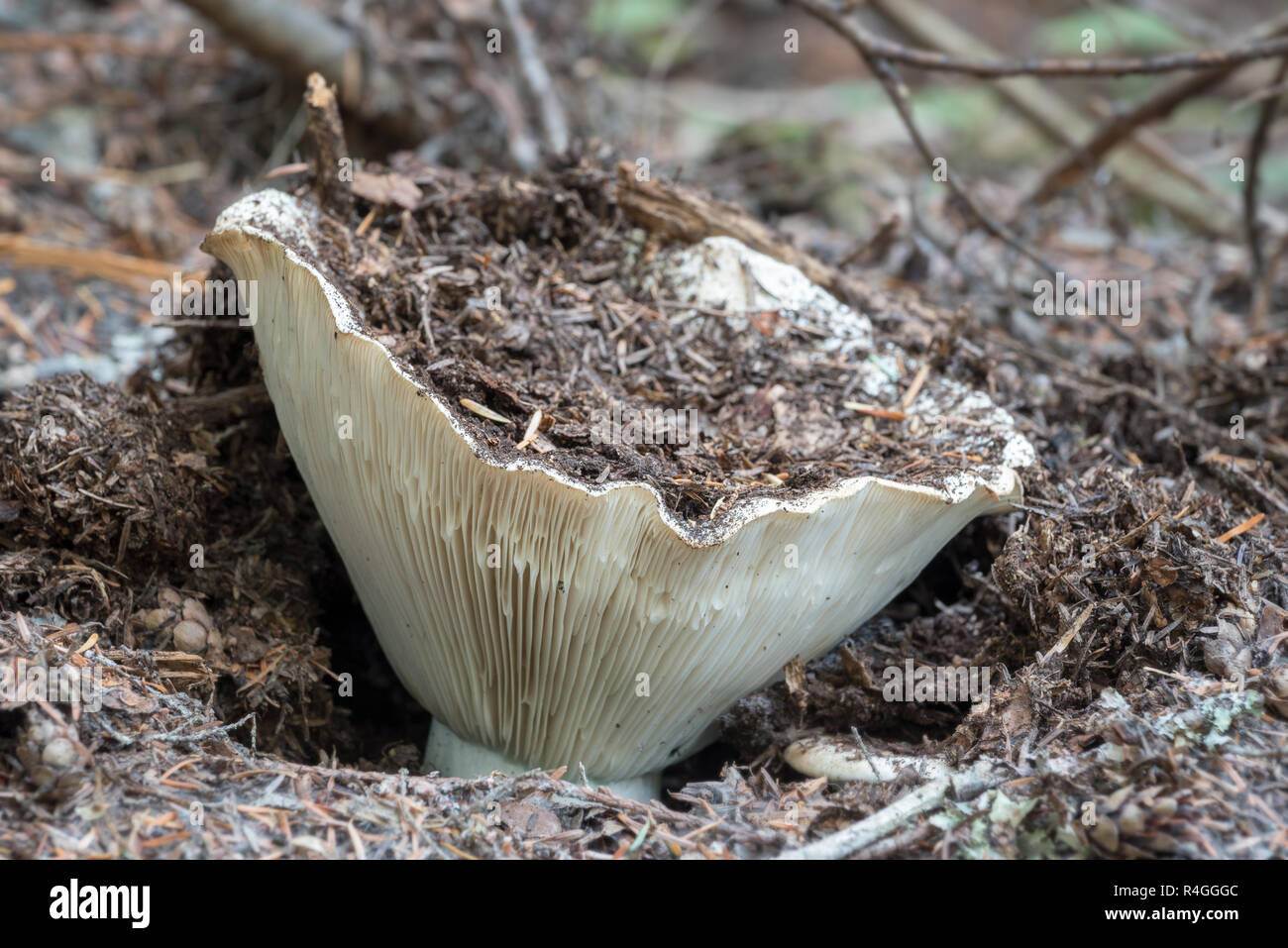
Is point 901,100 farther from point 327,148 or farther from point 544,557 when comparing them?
point 544,557

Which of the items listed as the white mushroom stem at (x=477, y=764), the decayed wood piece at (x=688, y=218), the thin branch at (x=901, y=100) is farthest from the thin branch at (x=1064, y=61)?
the white mushroom stem at (x=477, y=764)

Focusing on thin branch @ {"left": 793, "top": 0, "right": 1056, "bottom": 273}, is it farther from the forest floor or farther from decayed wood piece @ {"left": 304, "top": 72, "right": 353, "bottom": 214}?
decayed wood piece @ {"left": 304, "top": 72, "right": 353, "bottom": 214}

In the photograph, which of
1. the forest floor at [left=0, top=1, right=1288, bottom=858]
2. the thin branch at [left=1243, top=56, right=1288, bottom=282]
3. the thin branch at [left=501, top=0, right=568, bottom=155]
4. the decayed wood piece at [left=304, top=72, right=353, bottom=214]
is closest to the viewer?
the forest floor at [left=0, top=1, right=1288, bottom=858]

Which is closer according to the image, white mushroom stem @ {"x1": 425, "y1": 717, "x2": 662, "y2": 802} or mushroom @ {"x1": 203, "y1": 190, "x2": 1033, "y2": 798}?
mushroom @ {"x1": 203, "y1": 190, "x2": 1033, "y2": 798}

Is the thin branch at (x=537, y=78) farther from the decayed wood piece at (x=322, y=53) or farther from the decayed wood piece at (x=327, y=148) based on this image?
the decayed wood piece at (x=327, y=148)

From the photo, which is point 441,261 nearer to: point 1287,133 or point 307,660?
point 307,660

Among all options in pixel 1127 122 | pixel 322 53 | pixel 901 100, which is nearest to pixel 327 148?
pixel 901 100

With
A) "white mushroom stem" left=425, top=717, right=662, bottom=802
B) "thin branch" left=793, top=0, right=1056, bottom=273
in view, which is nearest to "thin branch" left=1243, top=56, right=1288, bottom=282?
"thin branch" left=793, top=0, right=1056, bottom=273
